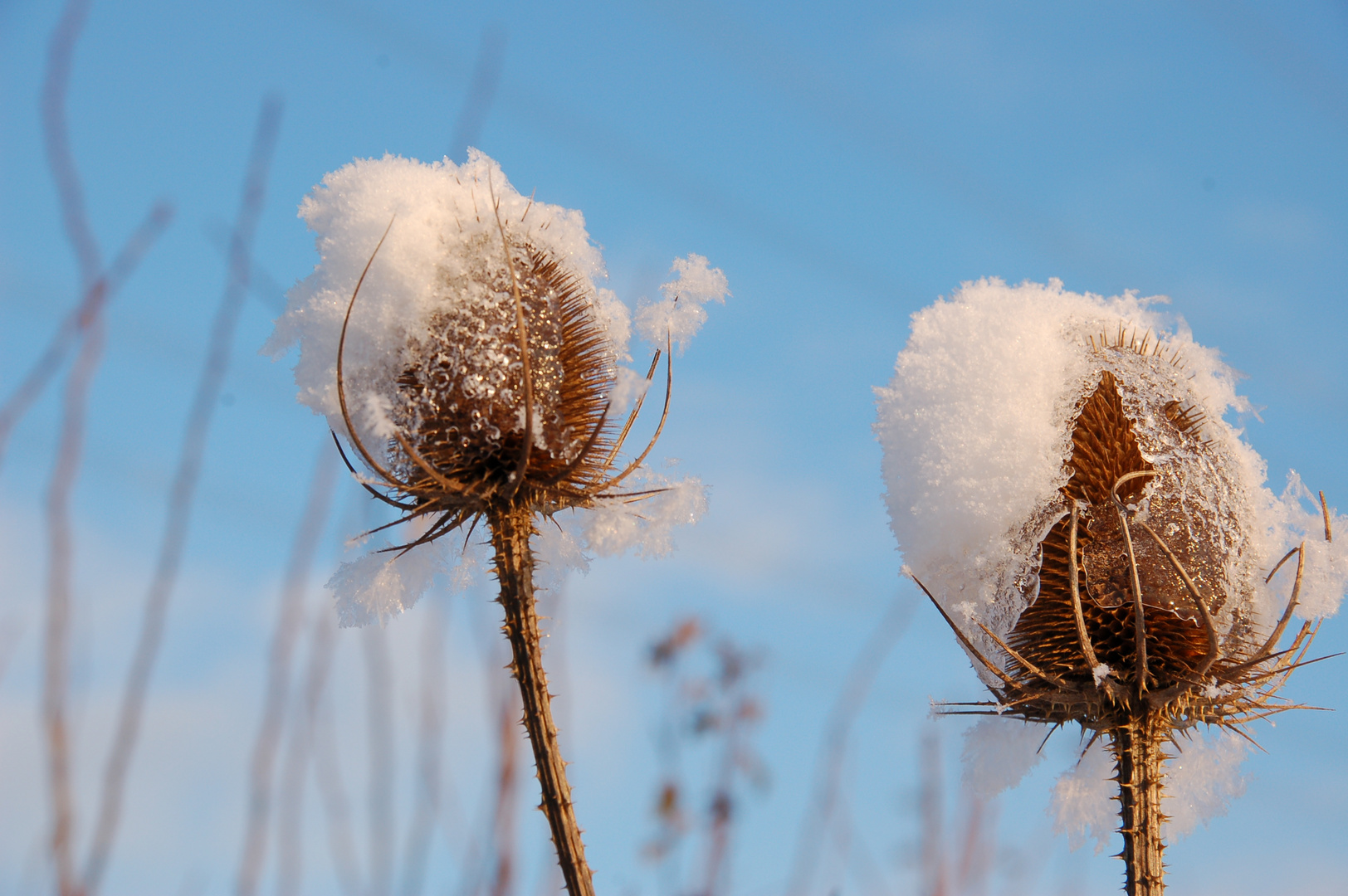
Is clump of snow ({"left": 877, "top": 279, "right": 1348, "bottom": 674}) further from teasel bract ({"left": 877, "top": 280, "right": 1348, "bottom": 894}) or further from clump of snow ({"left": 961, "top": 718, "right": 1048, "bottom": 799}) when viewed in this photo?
clump of snow ({"left": 961, "top": 718, "right": 1048, "bottom": 799})

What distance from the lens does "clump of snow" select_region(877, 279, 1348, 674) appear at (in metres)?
3.15

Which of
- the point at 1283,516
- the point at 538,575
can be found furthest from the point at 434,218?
the point at 1283,516

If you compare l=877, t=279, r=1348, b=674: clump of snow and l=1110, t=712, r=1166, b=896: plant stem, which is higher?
l=877, t=279, r=1348, b=674: clump of snow

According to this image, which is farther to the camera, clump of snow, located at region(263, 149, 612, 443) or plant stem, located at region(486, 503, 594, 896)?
clump of snow, located at region(263, 149, 612, 443)

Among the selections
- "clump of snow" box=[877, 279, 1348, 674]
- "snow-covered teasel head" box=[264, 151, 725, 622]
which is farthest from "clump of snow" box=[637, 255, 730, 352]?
"clump of snow" box=[877, 279, 1348, 674]

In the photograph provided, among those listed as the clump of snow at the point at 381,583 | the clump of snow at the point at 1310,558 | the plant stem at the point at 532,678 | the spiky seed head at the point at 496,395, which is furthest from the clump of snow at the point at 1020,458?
the clump of snow at the point at 381,583

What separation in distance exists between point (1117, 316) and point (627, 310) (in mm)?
1782

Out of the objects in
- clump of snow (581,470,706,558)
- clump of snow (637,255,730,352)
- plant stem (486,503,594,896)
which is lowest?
plant stem (486,503,594,896)

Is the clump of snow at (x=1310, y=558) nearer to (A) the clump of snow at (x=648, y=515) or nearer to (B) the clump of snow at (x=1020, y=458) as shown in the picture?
(B) the clump of snow at (x=1020, y=458)

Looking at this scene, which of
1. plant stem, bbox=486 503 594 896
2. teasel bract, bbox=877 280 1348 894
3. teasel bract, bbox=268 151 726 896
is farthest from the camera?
teasel bract, bbox=877 280 1348 894

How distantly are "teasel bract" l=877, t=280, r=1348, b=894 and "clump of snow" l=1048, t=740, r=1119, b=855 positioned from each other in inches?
8.4

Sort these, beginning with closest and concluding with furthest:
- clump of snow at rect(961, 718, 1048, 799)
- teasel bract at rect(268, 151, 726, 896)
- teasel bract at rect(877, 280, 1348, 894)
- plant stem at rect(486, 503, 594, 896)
A: plant stem at rect(486, 503, 594, 896)
teasel bract at rect(268, 151, 726, 896)
teasel bract at rect(877, 280, 1348, 894)
clump of snow at rect(961, 718, 1048, 799)

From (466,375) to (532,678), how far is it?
0.86m

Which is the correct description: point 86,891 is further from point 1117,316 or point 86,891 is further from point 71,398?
point 1117,316
